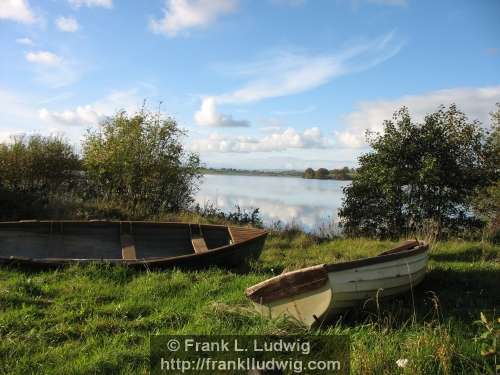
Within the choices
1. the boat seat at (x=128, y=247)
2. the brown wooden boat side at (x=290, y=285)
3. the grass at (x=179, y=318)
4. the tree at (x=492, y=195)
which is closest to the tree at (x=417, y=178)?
the tree at (x=492, y=195)

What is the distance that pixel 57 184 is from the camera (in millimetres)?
14586

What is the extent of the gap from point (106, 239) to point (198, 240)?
1.85m

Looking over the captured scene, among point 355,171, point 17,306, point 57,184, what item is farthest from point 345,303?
point 57,184

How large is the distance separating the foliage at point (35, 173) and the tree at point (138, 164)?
0.74 meters

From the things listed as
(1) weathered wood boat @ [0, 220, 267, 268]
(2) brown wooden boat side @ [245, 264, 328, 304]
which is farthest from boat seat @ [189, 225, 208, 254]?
(2) brown wooden boat side @ [245, 264, 328, 304]

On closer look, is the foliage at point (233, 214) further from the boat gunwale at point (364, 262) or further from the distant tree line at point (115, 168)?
the boat gunwale at point (364, 262)

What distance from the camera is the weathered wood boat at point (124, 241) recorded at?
7837 millimetres

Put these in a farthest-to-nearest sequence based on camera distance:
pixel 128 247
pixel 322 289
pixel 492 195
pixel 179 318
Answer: pixel 492 195 < pixel 128 247 < pixel 179 318 < pixel 322 289

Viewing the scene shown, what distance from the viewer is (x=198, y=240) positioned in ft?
28.9

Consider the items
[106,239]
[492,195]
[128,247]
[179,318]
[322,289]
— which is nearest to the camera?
[322,289]

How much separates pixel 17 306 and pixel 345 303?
3626 mm

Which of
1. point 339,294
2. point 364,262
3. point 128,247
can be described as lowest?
point 128,247

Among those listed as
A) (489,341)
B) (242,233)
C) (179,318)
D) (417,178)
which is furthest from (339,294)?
(417,178)

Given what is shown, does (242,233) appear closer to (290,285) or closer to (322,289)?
(290,285)
